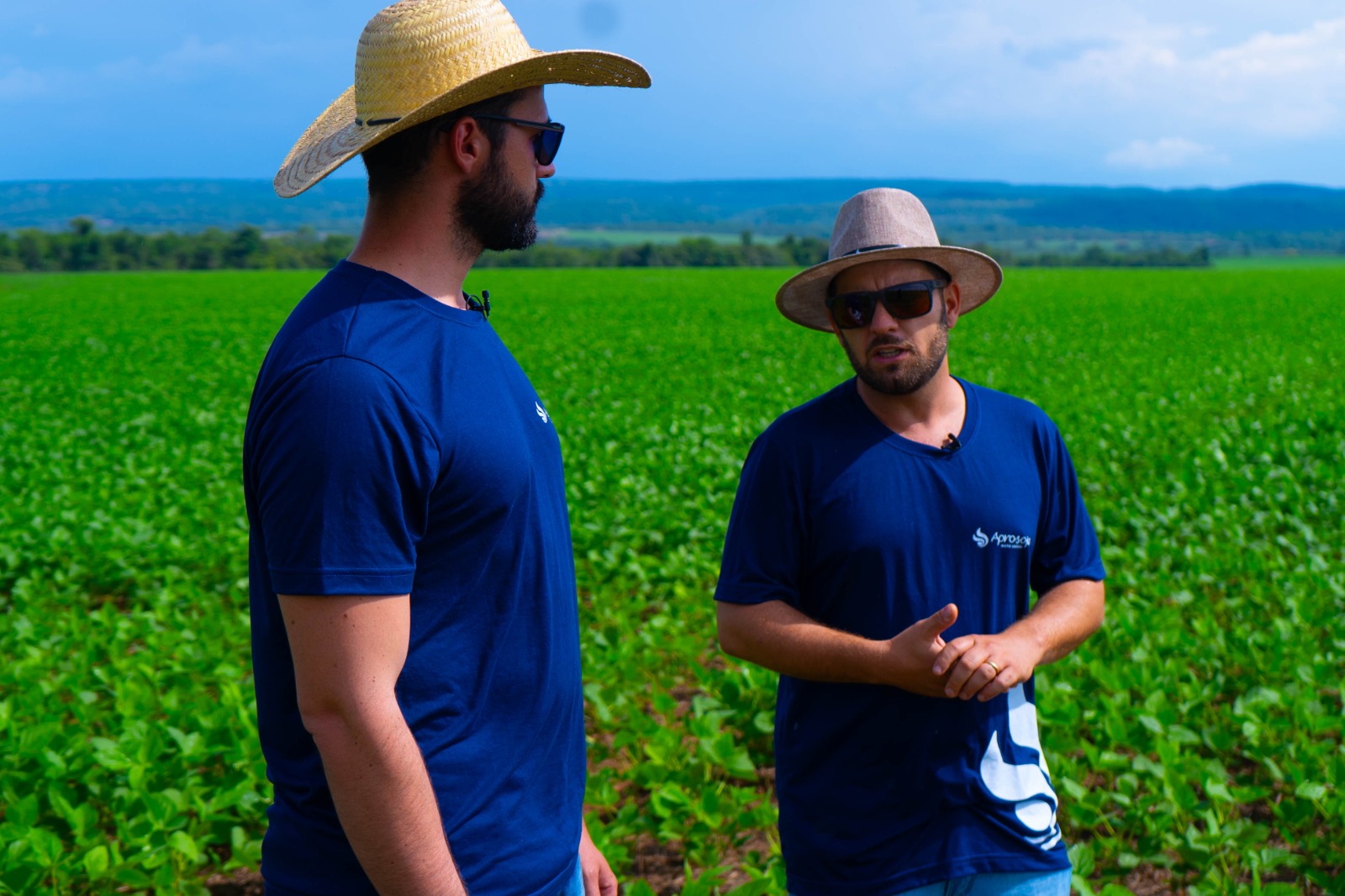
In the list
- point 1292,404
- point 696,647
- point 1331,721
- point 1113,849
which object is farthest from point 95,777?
point 1292,404

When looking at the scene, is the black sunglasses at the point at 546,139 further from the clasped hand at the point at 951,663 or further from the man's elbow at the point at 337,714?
the clasped hand at the point at 951,663

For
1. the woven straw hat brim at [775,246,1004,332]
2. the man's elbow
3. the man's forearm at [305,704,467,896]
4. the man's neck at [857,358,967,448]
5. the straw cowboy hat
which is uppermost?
the straw cowboy hat

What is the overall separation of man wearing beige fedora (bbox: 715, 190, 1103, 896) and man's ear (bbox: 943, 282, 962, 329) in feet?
0.35

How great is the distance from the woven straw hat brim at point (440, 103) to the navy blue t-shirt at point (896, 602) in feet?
2.54

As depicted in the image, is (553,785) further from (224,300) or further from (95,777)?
(224,300)

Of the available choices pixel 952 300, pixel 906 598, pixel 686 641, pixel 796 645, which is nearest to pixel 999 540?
pixel 906 598

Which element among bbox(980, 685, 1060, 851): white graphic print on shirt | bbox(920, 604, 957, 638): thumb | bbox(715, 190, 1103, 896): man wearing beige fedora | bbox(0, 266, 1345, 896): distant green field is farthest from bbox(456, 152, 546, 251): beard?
bbox(0, 266, 1345, 896): distant green field

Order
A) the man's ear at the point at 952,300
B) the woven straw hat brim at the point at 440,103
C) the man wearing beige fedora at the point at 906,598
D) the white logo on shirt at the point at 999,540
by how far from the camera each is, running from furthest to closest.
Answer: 1. the man's ear at the point at 952,300
2. the white logo on shirt at the point at 999,540
3. the man wearing beige fedora at the point at 906,598
4. the woven straw hat brim at the point at 440,103

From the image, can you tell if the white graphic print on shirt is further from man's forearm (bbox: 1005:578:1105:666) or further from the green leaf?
the green leaf

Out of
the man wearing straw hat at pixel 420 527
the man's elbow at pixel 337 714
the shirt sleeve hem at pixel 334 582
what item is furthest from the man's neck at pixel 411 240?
the man's elbow at pixel 337 714

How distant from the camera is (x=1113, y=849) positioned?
140 inches

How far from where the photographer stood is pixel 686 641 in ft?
17.4

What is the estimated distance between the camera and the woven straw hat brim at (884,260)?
234 centimetres

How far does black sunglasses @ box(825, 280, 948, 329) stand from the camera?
2.31 metres
